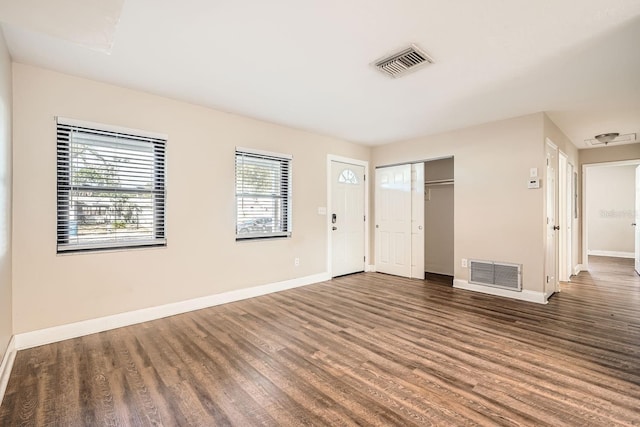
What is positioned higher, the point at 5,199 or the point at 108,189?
the point at 108,189

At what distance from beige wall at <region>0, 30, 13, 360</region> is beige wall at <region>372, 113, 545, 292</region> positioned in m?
5.17

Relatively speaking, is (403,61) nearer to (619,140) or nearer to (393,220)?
(393,220)

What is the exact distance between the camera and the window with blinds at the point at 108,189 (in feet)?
9.24

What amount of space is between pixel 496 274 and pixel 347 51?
369cm

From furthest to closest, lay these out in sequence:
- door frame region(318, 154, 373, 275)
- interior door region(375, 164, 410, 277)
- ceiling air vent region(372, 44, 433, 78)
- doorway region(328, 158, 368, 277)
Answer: interior door region(375, 164, 410, 277), doorway region(328, 158, 368, 277), door frame region(318, 154, 373, 275), ceiling air vent region(372, 44, 433, 78)

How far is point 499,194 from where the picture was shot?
4.21 metres

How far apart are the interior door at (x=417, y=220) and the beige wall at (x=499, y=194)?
0.46m

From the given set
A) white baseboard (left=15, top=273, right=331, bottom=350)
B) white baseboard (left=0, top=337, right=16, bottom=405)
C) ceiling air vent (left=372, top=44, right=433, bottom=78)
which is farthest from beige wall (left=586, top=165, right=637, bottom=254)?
white baseboard (left=0, top=337, right=16, bottom=405)

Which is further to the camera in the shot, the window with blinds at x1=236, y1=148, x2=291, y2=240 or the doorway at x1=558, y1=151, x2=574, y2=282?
the doorway at x1=558, y1=151, x2=574, y2=282

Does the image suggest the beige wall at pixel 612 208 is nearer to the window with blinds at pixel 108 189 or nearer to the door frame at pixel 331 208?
the door frame at pixel 331 208

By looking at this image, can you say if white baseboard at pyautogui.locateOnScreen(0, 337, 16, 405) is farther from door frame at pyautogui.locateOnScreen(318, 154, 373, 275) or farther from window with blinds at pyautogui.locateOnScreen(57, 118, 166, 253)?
door frame at pyautogui.locateOnScreen(318, 154, 373, 275)

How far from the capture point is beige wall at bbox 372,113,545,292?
3881 mm

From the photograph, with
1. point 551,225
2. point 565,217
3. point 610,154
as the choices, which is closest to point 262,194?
point 551,225

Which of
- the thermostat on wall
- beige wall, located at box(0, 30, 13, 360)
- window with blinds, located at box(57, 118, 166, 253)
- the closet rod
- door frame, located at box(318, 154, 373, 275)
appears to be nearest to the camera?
beige wall, located at box(0, 30, 13, 360)
